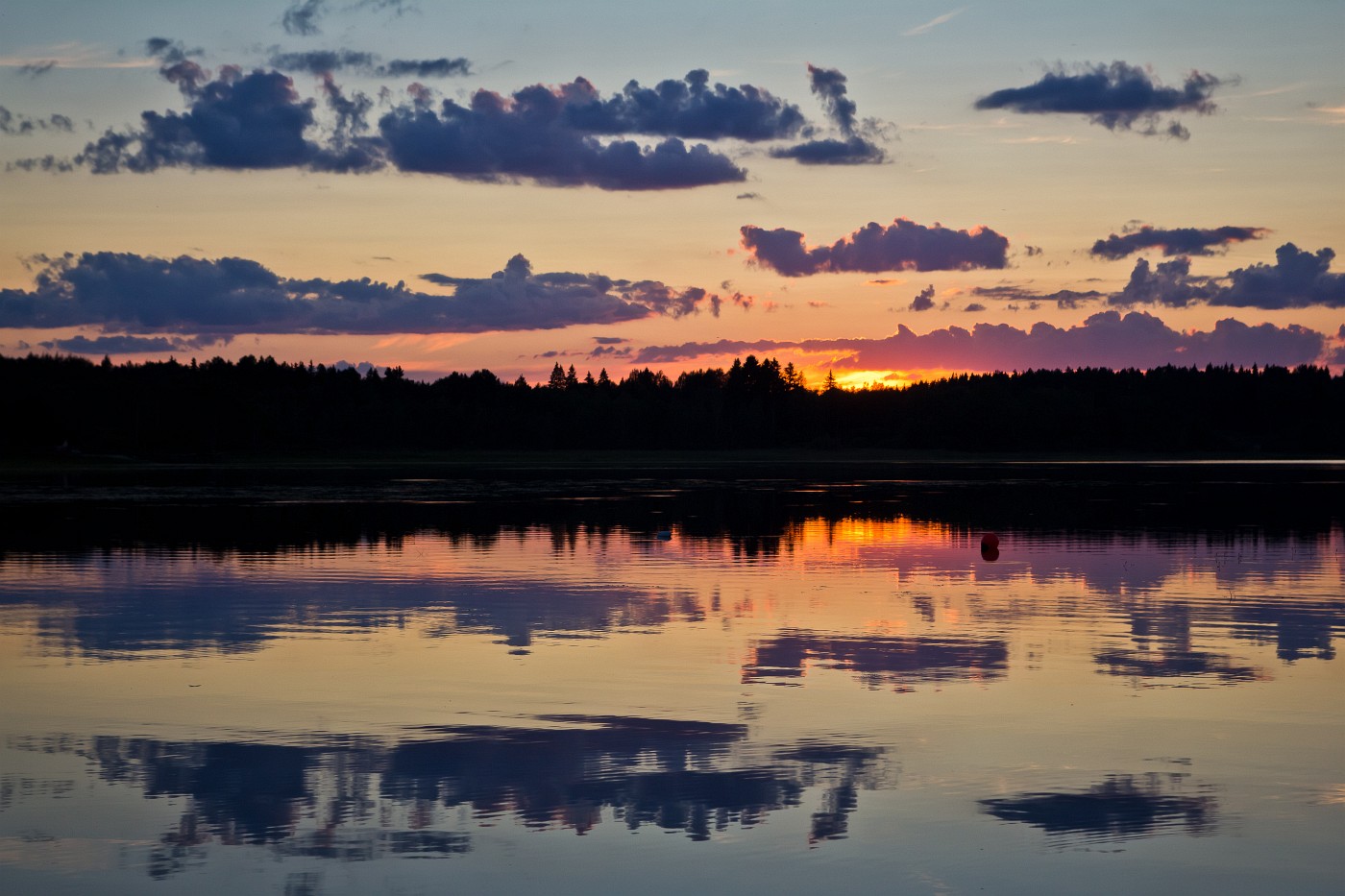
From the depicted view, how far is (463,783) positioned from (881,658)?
8467mm

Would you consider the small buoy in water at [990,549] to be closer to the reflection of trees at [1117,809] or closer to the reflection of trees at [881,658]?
the reflection of trees at [881,658]

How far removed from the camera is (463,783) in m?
12.7

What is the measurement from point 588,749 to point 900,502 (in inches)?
1956

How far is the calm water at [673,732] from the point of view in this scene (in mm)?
10625

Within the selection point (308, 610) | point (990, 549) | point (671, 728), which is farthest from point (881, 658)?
point (990, 549)

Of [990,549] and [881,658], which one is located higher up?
[990,549]

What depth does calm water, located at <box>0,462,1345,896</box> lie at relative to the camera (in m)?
10.6

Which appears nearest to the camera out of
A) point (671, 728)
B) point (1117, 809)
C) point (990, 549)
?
point (1117, 809)

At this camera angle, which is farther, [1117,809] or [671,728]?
[671,728]

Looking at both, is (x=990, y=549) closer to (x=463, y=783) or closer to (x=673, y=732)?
(x=673, y=732)

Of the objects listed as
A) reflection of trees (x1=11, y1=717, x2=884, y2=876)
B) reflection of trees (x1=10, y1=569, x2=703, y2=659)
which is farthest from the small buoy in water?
reflection of trees (x1=11, y1=717, x2=884, y2=876)

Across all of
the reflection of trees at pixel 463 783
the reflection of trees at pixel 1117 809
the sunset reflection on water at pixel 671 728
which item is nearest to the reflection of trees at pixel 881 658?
the sunset reflection on water at pixel 671 728

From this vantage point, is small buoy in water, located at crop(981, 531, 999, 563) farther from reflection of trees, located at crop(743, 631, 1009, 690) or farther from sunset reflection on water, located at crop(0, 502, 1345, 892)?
reflection of trees, located at crop(743, 631, 1009, 690)

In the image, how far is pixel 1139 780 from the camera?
1283 cm
